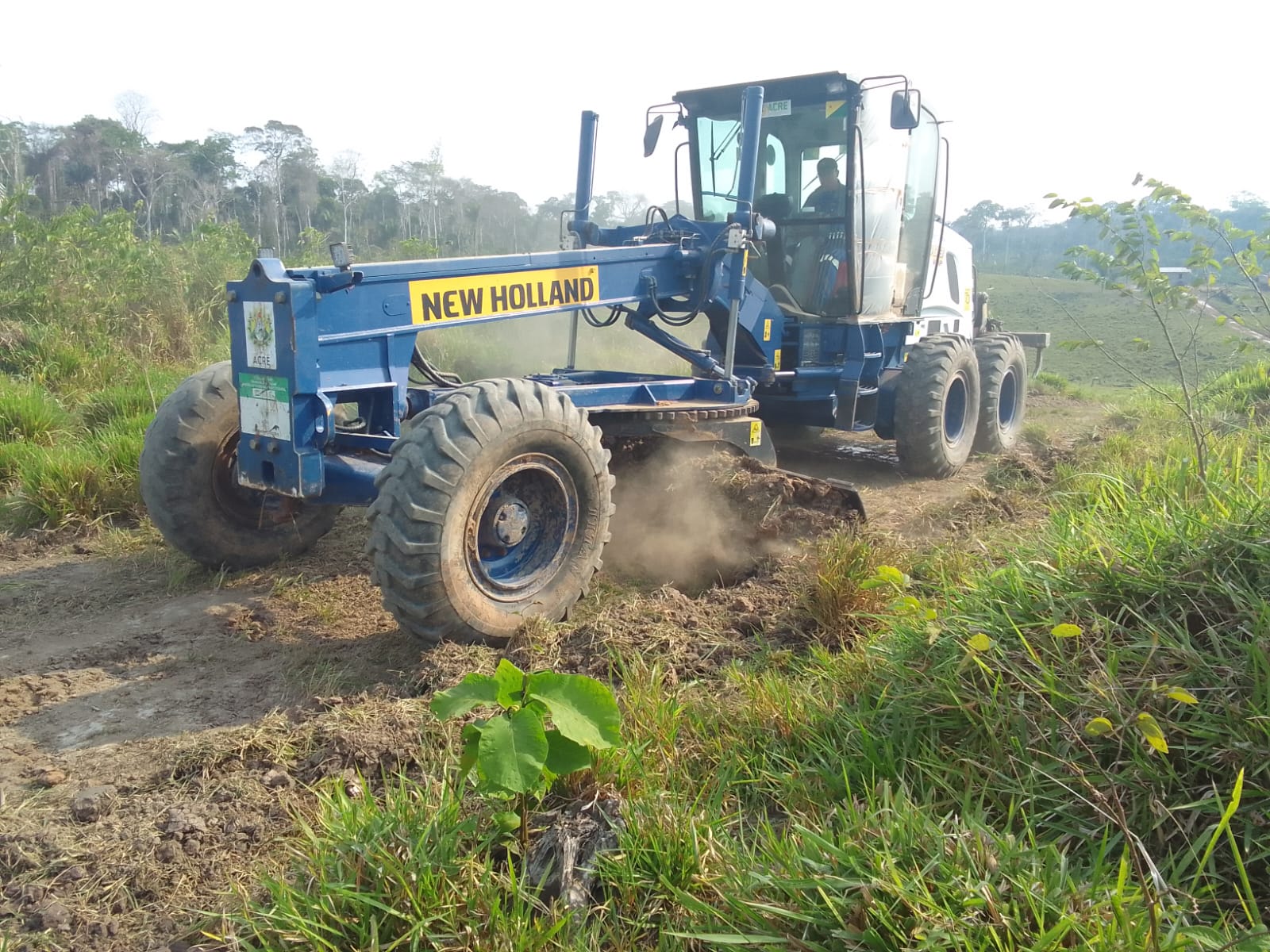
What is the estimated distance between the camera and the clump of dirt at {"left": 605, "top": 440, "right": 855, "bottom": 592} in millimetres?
5027

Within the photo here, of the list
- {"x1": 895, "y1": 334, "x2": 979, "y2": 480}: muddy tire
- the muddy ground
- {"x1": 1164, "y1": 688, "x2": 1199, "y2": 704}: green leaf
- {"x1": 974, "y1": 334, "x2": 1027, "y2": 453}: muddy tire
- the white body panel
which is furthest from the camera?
{"x1": 974, "y1": 334, "x2": 1027, "y2": 453}: muddy tire

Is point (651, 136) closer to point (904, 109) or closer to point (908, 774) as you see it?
point (904, 109)

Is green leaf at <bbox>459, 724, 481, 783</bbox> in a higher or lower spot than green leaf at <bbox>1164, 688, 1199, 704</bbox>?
lower

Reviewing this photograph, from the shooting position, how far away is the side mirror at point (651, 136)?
23.7 feet

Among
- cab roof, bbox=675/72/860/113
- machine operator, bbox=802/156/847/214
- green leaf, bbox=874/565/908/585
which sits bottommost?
green leaf, bbox=874/565/908/585

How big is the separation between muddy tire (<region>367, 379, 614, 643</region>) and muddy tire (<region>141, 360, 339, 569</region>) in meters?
1.38

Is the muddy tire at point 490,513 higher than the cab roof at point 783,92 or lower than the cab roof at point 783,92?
lower

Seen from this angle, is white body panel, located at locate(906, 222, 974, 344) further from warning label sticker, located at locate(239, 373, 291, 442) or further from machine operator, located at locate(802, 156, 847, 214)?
warning label sticker, located at locate(239, 373, 291, 442)

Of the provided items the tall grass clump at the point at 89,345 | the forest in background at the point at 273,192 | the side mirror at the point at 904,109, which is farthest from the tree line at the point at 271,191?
the side mirror at the point at 904,109

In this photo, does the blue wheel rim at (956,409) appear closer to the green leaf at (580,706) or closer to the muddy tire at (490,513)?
the muddy tire at (490,513)

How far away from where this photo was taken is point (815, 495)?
5324 millimetres

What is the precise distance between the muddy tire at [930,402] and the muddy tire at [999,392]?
0.82 meters

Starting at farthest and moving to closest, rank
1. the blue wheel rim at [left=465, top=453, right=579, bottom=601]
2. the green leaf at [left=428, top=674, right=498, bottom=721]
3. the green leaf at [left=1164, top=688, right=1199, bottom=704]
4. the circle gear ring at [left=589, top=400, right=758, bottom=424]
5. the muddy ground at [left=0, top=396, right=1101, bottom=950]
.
Result: 1. the circle gear ring at [left=589, top=400, right=758, bottom=424]
2. the blue wheel rim at [left=465, top=453, right=579, bottom=601]
3. the muddy ground at [left=0, top=396, right=1101, bottom=950]
4. the green leaf at [left=428, top=674, right=498, bottom=721]
5. the green leaf at [left=1164, top=688, right=1199, bottom=704]

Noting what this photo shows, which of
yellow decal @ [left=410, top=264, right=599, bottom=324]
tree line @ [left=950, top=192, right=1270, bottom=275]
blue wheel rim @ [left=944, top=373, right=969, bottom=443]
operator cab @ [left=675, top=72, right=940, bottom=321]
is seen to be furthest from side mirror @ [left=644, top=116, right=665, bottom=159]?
tree line @ [left=950, top=192, right=1270, bottom=275]
